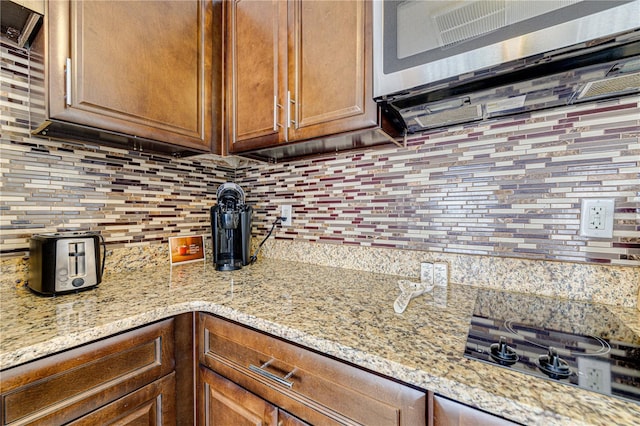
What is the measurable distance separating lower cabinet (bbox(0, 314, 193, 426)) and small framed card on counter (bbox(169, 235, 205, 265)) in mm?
643

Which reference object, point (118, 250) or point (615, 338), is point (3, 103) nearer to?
point (118, 250)

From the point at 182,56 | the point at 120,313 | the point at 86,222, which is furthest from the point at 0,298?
the point at 182,56

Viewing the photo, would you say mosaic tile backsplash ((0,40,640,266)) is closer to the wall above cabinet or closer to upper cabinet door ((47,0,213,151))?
the wall above cabinet

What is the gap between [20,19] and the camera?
87cm

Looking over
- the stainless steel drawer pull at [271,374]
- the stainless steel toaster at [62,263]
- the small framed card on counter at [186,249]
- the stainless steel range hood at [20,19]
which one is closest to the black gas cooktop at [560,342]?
the stainless steel drawer pull at [271,374]

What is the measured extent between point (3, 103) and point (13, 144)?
0.14m

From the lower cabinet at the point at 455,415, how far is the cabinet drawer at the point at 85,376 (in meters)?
0.76

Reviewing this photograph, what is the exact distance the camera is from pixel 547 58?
0.62 m

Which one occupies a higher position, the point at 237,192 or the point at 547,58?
the point at 547,58

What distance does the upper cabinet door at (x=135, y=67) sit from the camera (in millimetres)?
867

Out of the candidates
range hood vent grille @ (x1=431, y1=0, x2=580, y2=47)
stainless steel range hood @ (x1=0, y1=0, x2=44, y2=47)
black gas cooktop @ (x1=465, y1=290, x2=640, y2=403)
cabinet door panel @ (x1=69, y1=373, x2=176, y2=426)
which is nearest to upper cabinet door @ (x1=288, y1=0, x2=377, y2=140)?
range hood vent grille @ (x1=431, y1=0, x2=580, y2=47)

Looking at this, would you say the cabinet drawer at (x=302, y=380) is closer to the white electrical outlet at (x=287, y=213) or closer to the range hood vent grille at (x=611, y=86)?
the white electrical outlet at (x=287, y=213)

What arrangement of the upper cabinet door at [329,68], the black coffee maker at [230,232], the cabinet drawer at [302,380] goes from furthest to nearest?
the black coffee maker at [230,232], the upper cabinet door at [329,68], the cabinet drawer at [302,380]

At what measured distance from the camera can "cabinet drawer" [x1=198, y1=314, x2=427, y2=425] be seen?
1.79 feet
